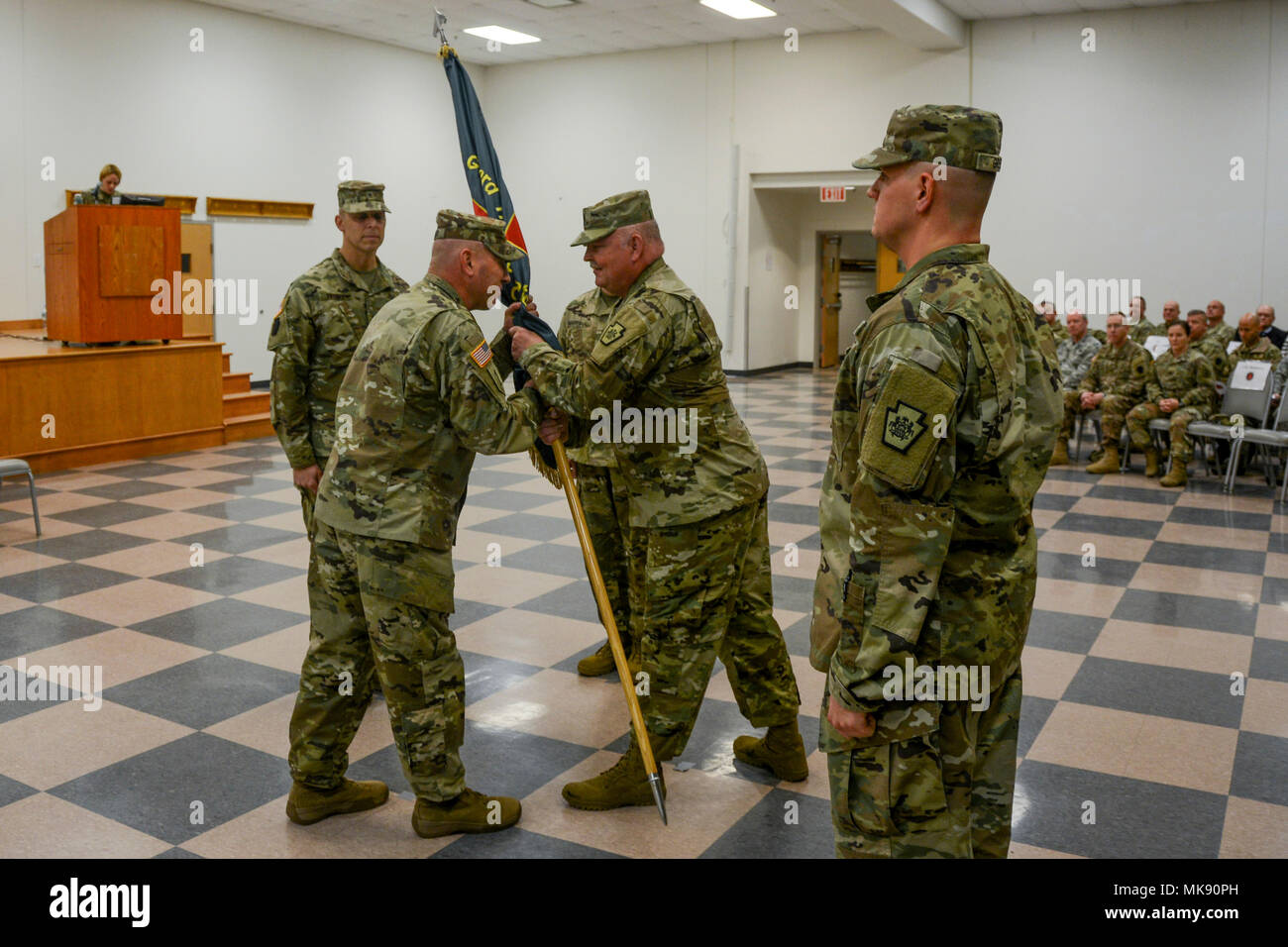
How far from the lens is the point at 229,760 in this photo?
3760mm

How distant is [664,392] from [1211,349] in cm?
826

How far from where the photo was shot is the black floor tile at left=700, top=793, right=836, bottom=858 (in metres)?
3.16

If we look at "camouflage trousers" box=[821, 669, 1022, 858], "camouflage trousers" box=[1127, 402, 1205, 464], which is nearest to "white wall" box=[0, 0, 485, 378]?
"camouflage trousers" box=[1127, 402, 1205, 464]

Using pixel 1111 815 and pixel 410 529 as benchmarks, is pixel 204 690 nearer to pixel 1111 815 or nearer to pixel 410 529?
pixel 410 529

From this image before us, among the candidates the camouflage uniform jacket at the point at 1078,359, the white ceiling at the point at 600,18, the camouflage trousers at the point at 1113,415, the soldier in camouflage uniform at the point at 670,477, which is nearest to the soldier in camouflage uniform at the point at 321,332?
the soldier in camouflage uniform at the point at 670,477

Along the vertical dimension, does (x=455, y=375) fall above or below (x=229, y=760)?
above

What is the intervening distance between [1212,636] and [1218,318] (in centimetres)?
764

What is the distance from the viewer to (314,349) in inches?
178

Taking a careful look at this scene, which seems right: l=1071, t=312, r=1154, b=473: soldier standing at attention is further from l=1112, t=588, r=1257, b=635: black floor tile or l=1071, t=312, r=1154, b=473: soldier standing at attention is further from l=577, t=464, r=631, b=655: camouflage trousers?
l=577, t=464, r=631, b=655: camouflage trousers

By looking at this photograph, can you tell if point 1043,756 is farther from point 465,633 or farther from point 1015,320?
point 465,633

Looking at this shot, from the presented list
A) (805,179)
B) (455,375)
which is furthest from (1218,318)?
(455,375)

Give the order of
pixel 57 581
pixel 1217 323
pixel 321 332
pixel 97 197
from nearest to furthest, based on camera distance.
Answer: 1. pixel 321 332
2. pixel 57 581
3. pixel 97 197
4. pixel 1217 323

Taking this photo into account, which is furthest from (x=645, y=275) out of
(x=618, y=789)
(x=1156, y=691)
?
(x=1156, y=691)

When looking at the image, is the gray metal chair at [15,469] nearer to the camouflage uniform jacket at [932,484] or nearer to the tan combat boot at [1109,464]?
the camouflage uniform jacket at [932,484]
